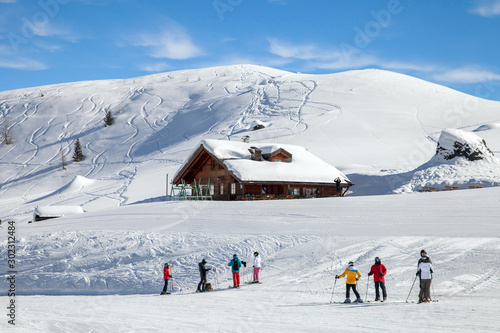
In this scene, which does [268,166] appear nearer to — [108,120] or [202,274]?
[202,274]

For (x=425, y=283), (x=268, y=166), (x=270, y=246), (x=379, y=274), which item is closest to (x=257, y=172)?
(x=268, y=166)

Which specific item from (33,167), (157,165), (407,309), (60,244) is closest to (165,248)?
(60,244)

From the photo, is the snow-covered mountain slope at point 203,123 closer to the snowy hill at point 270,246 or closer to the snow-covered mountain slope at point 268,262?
the snowy hill at point 270,246

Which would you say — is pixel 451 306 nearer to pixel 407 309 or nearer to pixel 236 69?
pixel 407 309

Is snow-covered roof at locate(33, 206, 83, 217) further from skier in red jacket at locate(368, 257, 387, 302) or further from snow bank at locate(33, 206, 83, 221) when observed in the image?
skier in red jacket at locate(368, 257, 387, 302)

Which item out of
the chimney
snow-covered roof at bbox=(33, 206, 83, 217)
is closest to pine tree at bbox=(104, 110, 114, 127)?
snow-covered roof at bbox=(33, 206, 83, 217)

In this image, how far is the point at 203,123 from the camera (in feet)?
273

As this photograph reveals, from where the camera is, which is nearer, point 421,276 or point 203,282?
point 421,276

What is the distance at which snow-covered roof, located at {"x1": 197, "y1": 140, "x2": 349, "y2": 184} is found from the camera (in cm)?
3562

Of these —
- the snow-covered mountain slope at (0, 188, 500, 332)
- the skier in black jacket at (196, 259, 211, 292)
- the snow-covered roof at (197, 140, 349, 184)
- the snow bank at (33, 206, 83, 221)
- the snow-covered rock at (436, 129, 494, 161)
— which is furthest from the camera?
the snow-covered rock at (436, 129, 494, 161)

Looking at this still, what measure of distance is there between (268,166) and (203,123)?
156 ft

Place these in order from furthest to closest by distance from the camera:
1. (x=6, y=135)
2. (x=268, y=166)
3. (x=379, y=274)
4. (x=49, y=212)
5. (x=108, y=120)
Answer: (x=108, y=120)
(x=6, y=135)
(x=49, y=212)
(x=268, y=166)
(x=379, y=274)

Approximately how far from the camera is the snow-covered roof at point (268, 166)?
117 feet

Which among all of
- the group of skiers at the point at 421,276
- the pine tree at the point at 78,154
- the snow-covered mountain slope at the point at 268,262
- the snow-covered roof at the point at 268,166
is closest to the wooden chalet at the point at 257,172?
the snow-covered roof at the point at 268,166
